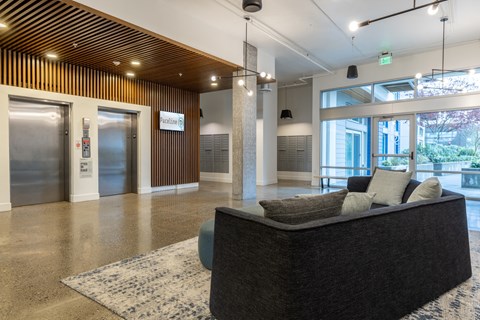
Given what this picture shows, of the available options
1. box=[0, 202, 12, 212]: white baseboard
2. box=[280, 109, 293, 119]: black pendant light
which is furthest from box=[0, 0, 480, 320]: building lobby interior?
box=[280, 109, 293, 119]: black pendant light

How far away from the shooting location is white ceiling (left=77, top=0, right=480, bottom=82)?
5070 mm

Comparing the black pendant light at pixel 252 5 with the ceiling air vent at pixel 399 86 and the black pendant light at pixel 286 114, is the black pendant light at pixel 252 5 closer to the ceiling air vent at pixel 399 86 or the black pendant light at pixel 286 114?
the ceiling air vent at pixel 399 86

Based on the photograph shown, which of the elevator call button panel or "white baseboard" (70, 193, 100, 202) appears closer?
"white baseboard" (70, 193, 100, 202)

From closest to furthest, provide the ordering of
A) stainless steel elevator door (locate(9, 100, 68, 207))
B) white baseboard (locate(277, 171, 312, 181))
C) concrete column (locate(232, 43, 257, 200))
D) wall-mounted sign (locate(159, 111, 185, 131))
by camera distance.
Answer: stainless steel elevator door (locate(9, 100, 68, 207)), concrete column (locate(232, 43, 257, 200)), wall-mounted sign (locate(159, 111, 185, 131)), white baseboard (locate(277, 171, 312, 181))

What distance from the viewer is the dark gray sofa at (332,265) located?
58.3 inches

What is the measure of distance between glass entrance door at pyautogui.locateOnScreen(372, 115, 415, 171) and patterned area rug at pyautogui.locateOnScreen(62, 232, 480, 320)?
546cm

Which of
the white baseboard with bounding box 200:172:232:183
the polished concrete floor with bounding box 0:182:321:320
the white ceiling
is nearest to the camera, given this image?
the polished concrete floor with bounding box 0:182:321:320

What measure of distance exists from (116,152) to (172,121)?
1.78 meters

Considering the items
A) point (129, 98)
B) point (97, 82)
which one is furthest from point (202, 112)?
point (97, 82)

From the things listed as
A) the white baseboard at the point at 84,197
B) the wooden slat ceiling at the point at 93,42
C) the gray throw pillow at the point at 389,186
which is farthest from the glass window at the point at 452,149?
the white baseboard at the point at 84,197

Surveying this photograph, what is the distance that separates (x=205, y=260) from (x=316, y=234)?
1550 mm

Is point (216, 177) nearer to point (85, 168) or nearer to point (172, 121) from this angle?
point (172, 121)

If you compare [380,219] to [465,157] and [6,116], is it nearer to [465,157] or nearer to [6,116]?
[6,116]

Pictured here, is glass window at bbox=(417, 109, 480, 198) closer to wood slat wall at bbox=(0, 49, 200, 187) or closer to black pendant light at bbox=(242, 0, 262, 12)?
black pendant light at bbox=(242, 0, 262, 12)
